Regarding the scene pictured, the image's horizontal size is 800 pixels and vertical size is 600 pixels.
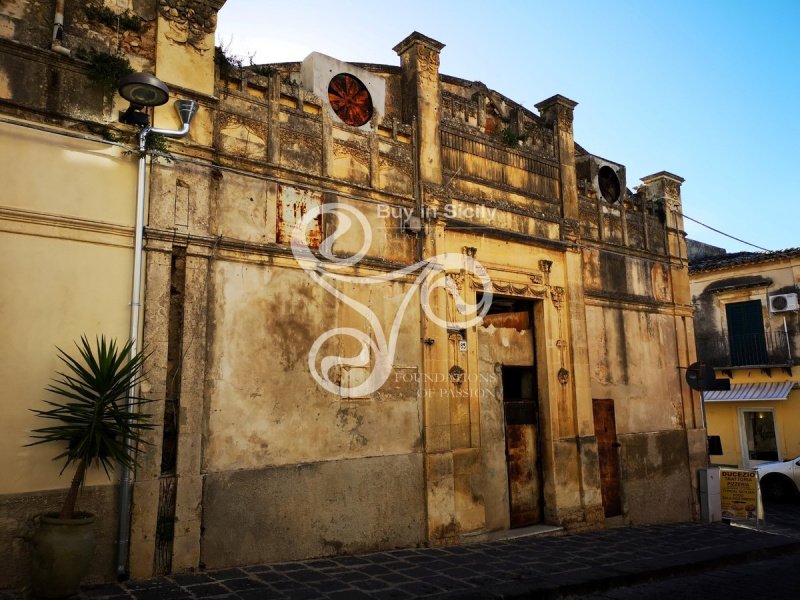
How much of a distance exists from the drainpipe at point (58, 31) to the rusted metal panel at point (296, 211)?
2.78 m

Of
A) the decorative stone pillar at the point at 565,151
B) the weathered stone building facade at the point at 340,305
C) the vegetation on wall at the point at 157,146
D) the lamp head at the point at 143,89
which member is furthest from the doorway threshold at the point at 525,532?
the lamp head at the point at 143,89

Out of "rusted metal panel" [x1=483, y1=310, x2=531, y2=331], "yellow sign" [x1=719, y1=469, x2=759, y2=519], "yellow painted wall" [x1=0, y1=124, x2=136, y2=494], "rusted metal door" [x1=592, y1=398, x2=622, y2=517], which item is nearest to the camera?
"yellow painted wall" [x1=0, y1=124, x2=136, y2=494]

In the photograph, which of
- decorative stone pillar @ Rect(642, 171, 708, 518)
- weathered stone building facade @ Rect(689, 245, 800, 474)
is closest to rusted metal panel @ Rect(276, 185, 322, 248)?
decorative stone pillar @ Rect(642, 171, 708, 518)

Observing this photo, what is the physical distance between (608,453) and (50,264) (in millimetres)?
9741

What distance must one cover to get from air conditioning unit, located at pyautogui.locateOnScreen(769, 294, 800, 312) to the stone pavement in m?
12.2

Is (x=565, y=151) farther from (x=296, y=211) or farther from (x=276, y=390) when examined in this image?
(x=276, y=390)

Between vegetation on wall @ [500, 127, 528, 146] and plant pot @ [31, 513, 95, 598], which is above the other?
vegetation on wall @ [500, 127, 528, 146]

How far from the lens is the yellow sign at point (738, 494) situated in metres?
11.6

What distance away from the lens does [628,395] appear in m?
11.9

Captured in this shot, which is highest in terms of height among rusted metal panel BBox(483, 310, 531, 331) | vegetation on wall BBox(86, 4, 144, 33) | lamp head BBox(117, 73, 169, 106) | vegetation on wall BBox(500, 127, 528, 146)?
vegetation on wall BBox(500, 127, 528, 146)

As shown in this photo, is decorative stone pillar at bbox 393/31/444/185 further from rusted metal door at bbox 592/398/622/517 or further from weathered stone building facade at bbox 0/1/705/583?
rusted metal door at bbox 592/398/622/517

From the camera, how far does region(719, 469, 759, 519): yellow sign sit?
11.6 meters

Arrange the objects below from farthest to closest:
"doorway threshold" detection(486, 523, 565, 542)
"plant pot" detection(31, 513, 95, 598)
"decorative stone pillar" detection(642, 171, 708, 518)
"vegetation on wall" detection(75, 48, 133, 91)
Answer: "decorative stone pillar" detection(642, 171, 708, 518) → "doorway threshold" detection(486, 523, 565, 542) → "vegetation on wall" detection(75, 48, 133, 91) → "plant pot" detection(31, 513, 95, 598)

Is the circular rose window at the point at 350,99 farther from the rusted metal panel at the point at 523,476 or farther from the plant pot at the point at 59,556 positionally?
the plant pot at the point at 59,556
